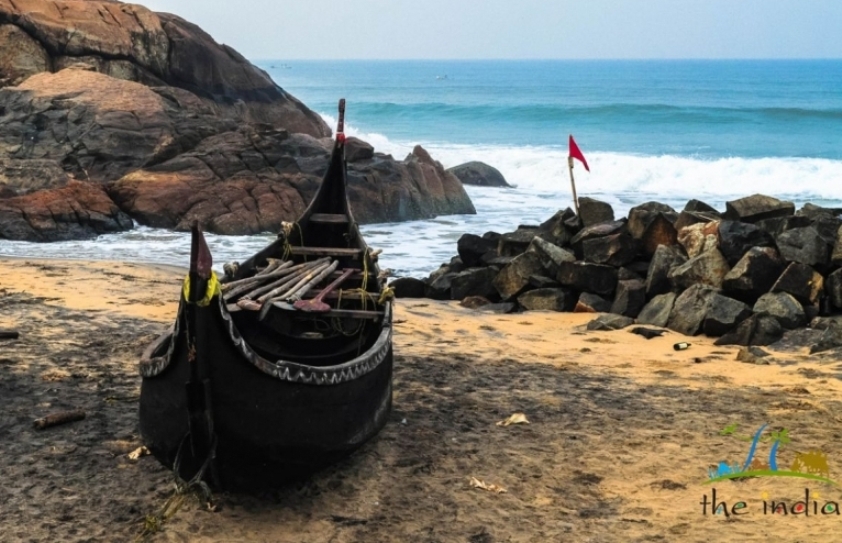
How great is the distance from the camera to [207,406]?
4.77 m

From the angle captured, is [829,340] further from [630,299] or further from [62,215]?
[62,215]

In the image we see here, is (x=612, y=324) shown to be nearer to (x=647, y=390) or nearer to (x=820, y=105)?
(x=647, y=390)

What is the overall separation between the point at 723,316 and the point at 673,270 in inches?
51.1

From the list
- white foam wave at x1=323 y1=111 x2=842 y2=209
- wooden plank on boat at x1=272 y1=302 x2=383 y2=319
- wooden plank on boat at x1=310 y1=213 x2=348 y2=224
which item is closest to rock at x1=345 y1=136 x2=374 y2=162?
white foam wave at x1=323 y1=111 x2=842 y2=209

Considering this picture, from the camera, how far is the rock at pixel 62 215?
53.2ft

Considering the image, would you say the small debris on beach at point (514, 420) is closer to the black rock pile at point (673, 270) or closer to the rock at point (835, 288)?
the black rock pile at point (673, 270)

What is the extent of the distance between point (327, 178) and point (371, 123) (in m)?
47.2

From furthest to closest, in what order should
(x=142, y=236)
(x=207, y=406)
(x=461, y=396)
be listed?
(x=142, y=236) → (x=461, y=396) → (x=207, y=406)

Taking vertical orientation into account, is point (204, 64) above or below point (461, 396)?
above

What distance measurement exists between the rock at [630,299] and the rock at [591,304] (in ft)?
0.75

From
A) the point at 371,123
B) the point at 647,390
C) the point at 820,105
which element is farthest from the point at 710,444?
the point at 820,105

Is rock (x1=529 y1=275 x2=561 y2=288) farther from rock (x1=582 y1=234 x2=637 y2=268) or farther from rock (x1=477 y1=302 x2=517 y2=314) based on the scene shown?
rock (x1=582 y1=234 x2=637 y2=268)

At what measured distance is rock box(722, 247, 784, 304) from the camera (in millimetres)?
10383

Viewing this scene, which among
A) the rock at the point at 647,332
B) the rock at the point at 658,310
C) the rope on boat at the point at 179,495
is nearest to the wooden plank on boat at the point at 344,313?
the rope on boat at the point at 179,495
